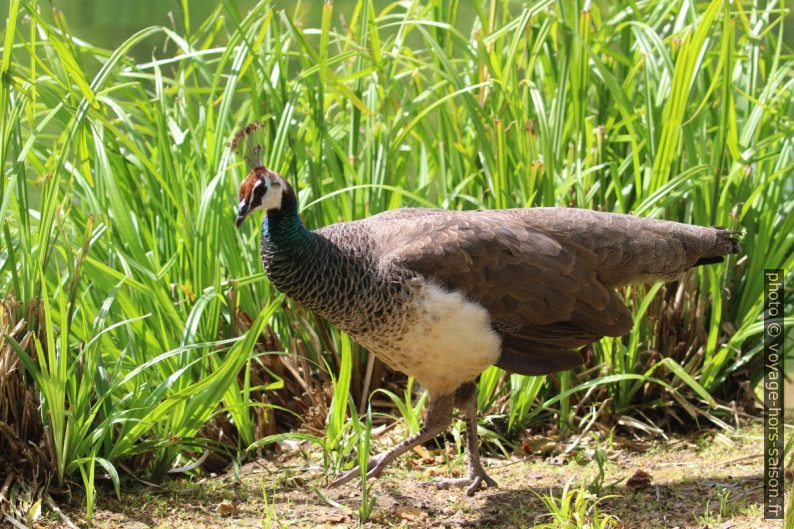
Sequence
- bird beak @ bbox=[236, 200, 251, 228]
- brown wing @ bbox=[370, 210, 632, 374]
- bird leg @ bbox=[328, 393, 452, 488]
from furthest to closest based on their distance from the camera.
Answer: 1. bird leg @ bbox=[328, 393, 452, 488]
2. brown wing @ bbox=[370, 210, 632, 374]
3. bird beak @ bbox=[236, 200, 251, 228]

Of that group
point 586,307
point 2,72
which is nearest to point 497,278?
point 586,307

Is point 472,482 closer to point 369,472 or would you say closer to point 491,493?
point 491,493

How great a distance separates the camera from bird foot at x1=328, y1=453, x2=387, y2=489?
369 centimetres

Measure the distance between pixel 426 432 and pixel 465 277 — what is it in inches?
24.6

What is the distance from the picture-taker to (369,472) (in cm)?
376

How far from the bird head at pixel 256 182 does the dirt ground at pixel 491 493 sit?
3.14 feet

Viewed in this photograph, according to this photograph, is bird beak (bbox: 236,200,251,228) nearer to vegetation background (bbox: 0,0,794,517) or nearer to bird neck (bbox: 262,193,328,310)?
bird neck (bbox: 262,193,328,310)

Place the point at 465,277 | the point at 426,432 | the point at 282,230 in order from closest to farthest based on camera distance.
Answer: the point at 282,230, the point at 465,277, the point at 426,432

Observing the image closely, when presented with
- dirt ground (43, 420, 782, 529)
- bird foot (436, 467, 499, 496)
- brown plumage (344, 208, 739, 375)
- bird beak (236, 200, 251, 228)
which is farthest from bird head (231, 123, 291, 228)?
bird foot (436, 467, 499, 496)

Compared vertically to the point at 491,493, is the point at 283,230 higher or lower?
higher

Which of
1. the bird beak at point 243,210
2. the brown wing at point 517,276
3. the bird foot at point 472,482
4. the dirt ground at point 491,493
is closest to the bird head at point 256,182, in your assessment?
the bird beak at point 243,210

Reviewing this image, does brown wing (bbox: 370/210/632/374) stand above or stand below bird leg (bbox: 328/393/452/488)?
above

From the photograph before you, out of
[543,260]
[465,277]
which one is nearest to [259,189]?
[465,277]

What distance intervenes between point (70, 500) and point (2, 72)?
1.39 metres
